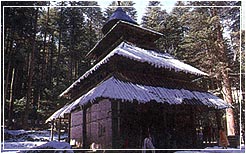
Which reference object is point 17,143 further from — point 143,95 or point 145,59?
point 145,59

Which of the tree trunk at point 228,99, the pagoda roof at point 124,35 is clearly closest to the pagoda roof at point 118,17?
the pagoda roof at point 124,35

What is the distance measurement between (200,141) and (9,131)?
254 inches

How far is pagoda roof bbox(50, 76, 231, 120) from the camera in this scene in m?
7.36

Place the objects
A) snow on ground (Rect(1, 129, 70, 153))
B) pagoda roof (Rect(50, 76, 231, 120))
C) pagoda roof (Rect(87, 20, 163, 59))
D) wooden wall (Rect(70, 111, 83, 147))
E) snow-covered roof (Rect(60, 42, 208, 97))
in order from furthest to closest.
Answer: wooden wall (Rect(70, 111, 83, 147)) → pagoda roof (Rect(87, 20, 163, 59)) → snow-covered roof (Rect(60, 42, 208, 97)) → pagoda roof (Rect(50, 76, 231, 120)) → snow on ground (Rect(1, 129, 70, 153))

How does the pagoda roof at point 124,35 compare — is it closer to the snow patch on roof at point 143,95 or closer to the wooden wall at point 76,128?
the wooden wall at point 76,128

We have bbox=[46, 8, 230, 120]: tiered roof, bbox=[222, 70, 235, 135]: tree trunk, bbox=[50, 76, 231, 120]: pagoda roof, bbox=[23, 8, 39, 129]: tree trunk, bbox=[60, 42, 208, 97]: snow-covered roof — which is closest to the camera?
bbox=[50, 76, 231, 120]: pagoda roof

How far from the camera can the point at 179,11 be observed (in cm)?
867

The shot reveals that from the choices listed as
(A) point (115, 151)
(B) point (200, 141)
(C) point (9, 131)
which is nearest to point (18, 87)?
(C) point (9, 131)

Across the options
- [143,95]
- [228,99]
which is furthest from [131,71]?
[228,99]

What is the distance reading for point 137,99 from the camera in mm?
7469

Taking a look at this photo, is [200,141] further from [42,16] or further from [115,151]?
[42,16]

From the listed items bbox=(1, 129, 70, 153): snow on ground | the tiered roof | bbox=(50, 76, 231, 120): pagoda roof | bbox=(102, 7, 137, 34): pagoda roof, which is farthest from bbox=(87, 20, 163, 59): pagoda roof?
bbox=(1, 129, 70, 153): snow on ground

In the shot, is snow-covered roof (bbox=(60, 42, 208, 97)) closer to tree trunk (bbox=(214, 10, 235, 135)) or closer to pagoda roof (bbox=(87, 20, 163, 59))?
pagoda roof (bbox=(87, 20, 163, 59))

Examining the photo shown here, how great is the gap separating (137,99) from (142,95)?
442mm
